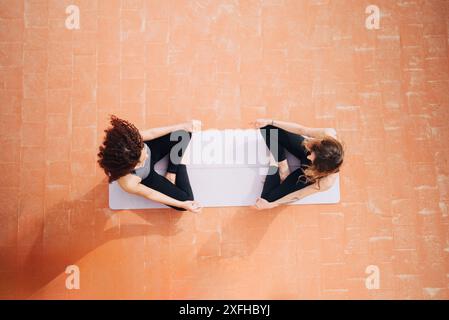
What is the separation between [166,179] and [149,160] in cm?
25

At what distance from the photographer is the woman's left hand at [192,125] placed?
11.2 ft

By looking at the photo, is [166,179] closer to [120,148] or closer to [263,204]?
[120,148]

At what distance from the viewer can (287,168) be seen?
346 centimetres

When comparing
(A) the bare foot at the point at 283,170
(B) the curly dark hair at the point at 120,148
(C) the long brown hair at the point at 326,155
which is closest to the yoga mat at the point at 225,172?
(A) the bare foot at the point at 283,170

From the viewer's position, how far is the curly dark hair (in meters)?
2.58

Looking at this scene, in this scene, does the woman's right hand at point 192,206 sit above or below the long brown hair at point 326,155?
below

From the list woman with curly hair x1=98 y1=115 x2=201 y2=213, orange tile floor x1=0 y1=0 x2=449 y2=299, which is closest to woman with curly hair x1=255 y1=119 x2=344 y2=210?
orange tile floor x1=0 y1=0 x2=449 y2=299

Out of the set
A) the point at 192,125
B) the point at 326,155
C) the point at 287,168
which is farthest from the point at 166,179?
the point at 326,155

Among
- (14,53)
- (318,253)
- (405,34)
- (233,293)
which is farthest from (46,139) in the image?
(405,34)

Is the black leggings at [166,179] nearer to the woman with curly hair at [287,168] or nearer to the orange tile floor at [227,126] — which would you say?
the orange tile floor at [227,126]

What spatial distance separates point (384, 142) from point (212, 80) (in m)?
1.95

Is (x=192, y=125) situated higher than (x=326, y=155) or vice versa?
(x=192, y=125)

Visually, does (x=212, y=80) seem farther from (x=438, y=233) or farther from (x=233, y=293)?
(x=438, y=233)

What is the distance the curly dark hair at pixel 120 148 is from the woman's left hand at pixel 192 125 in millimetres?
817
